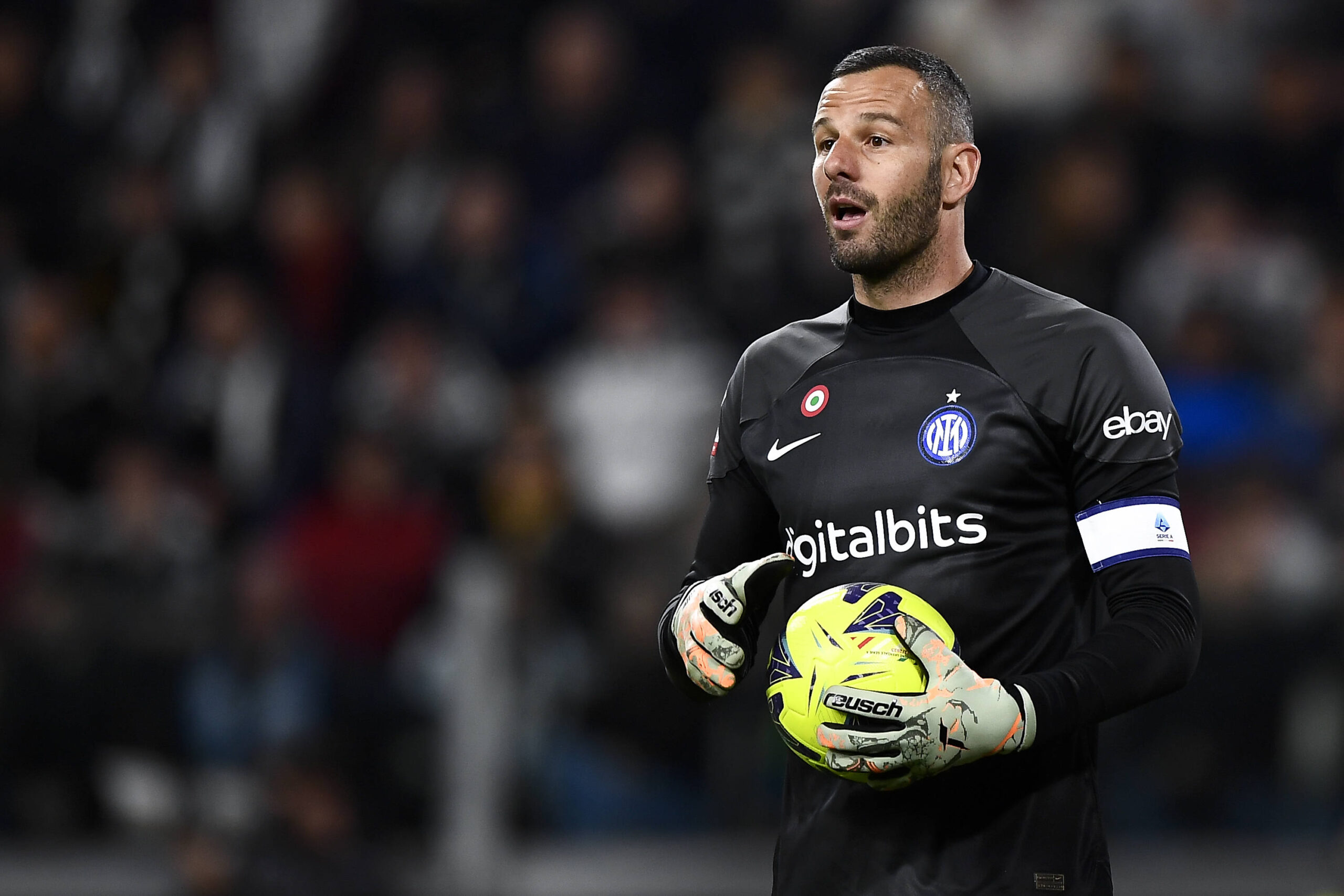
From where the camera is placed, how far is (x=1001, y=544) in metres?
2.83

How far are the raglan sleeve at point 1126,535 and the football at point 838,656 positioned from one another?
190 mm

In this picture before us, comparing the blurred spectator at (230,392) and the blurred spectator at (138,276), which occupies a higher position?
the blurred spectator at (138,276)

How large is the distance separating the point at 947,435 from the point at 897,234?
361 mm

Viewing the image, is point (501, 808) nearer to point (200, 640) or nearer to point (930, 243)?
point (200, 640)

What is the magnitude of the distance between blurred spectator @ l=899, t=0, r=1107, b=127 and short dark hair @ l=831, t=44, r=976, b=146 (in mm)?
5641

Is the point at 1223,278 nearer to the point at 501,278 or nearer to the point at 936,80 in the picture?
the point at 501,278

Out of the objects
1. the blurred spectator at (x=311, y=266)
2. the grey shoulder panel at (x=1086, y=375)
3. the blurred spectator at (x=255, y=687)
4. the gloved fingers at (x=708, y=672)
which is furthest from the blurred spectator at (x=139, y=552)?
the grey shoulder panel at (x=1086, y=375)

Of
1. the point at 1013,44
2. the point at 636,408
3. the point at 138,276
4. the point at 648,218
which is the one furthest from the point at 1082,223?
the point at 138,276

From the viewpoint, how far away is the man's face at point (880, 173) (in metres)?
2.95

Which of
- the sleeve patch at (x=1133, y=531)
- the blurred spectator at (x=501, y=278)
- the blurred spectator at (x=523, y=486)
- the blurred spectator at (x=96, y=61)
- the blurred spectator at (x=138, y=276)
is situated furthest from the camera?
the blurred spectator at (x=96, y=61)

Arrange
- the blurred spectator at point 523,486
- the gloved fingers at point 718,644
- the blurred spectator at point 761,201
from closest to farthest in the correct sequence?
the gloved fingers at point 718,644 → the blurred spectator at point 523,486 → the blurred spectator at point 761,201

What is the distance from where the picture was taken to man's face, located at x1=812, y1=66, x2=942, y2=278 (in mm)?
2945

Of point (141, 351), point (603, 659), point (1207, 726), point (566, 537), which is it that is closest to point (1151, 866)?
point (1207, 726)

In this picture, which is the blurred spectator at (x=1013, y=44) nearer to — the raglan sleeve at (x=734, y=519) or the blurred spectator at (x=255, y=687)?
the blurred spectator at (x=255, y=687)
